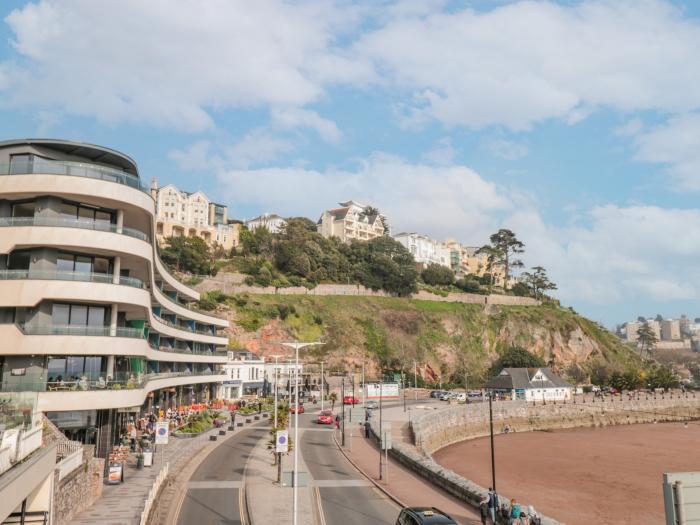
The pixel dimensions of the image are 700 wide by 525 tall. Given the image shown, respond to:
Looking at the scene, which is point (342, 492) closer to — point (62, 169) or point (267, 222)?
point (62, 169)

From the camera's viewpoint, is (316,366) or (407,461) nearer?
(407,461)

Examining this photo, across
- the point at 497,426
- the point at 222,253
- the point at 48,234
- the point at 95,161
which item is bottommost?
the point at 497,426

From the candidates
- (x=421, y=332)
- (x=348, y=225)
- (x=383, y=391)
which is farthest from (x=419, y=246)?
(x=383, y=391)

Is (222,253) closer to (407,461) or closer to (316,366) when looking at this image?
(316,366)

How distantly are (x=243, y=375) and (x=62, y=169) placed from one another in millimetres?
59439

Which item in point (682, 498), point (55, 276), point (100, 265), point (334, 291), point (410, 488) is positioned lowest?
point (410, 488)

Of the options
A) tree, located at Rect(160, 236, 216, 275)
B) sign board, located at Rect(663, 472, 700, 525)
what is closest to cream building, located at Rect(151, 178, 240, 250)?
tree, located at Rect(160, 236, 216, 275)

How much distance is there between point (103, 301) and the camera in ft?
121

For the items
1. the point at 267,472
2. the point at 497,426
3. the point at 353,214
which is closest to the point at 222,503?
the point at 267,472

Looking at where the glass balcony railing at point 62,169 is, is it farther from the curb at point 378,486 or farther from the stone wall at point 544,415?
the stone wall at point 544,415

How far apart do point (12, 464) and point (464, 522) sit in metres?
19.1

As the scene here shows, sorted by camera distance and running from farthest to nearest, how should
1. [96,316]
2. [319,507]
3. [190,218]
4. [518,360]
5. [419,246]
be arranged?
[419,246] → [190,218] → [518,360] → [96,316] → [319,507]

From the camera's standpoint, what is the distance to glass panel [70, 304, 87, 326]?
36906 millimetres

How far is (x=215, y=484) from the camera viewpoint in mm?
32094
